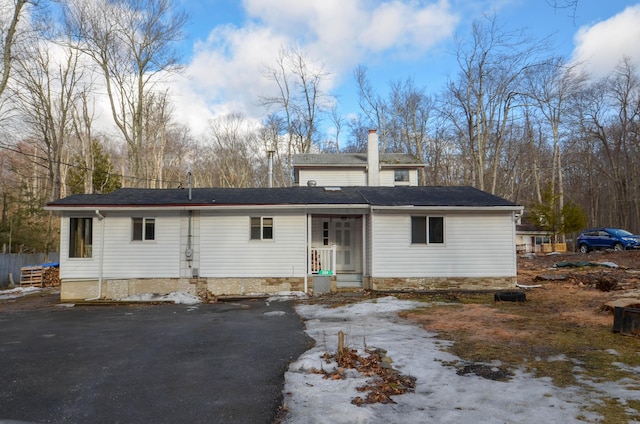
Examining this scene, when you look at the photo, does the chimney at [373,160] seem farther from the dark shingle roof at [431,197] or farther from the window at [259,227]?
the window at [259,227]

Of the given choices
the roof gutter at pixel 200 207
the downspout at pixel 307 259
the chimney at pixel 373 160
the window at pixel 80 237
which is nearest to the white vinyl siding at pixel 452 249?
the roof gutter at pixel 200 207

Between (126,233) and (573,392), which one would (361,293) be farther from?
(573,392)

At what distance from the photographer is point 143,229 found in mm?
13578

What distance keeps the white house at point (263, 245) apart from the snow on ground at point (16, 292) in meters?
4.53

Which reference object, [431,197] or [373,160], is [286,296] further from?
[373,160]

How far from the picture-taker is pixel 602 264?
60.0 ft

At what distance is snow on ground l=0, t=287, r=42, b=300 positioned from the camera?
15812 millimetres

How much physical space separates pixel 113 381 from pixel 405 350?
13.7ft

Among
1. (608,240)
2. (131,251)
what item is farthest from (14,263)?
(608,240)

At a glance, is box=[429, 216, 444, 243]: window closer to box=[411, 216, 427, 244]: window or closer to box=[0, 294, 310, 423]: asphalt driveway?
box=[411, 216, 427, 244]: window

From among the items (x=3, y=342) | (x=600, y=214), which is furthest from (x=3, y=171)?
(x=600, y=214)

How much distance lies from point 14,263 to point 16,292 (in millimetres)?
3566

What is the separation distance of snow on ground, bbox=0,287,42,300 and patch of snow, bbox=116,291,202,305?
19.9 feet

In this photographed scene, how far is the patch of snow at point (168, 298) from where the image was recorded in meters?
12.9
